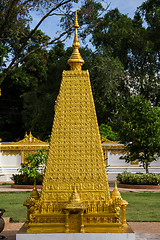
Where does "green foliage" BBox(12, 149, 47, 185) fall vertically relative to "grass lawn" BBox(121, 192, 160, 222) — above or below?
above

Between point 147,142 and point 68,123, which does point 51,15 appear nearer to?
point 147,142

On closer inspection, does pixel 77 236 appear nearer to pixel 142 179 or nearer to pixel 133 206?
pixel 133 206

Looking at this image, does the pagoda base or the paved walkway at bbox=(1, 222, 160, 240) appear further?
the paved walkway at bbox=(1, 222, 160, 240)

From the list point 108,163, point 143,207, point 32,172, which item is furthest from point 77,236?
point 108,163

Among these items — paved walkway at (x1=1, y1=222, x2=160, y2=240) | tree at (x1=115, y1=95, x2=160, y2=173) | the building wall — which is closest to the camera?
paved walkway at (x1=1, y1=222, x2=160, y2=240)

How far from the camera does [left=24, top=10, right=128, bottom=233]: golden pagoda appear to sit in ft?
16.1

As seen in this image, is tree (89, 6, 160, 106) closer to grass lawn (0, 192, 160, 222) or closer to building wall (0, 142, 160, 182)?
building wall (0, 142, 160, 182)

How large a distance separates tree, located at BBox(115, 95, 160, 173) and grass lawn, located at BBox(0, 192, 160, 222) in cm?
257

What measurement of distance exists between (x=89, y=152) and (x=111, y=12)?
73.6 ft

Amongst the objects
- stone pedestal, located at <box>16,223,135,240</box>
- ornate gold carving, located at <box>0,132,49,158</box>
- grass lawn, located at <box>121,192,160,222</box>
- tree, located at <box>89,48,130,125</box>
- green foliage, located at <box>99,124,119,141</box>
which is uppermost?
tree, located at <box>89,48,130,125</box>

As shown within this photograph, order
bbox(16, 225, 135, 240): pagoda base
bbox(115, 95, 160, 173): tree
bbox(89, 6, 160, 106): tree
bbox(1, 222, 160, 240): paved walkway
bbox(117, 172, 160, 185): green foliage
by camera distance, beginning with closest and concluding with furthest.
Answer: bbox(16, 225, 135, 240): pagoda base, bbox(1, 222, 160, 240): paved walkway, bbox(117, 172, 160, 185): green foliage, bbox(115, 95, 160, 173): tree, bbox(89, 6, 160, 106): tree

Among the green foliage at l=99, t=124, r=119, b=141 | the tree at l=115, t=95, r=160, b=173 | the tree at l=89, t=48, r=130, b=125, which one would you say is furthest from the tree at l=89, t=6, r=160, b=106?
the tree at l=115, t=95, r=160, b=173

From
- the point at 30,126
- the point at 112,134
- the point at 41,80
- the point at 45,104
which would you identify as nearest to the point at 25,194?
the point at 112,134

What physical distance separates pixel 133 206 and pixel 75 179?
17.1 feet
